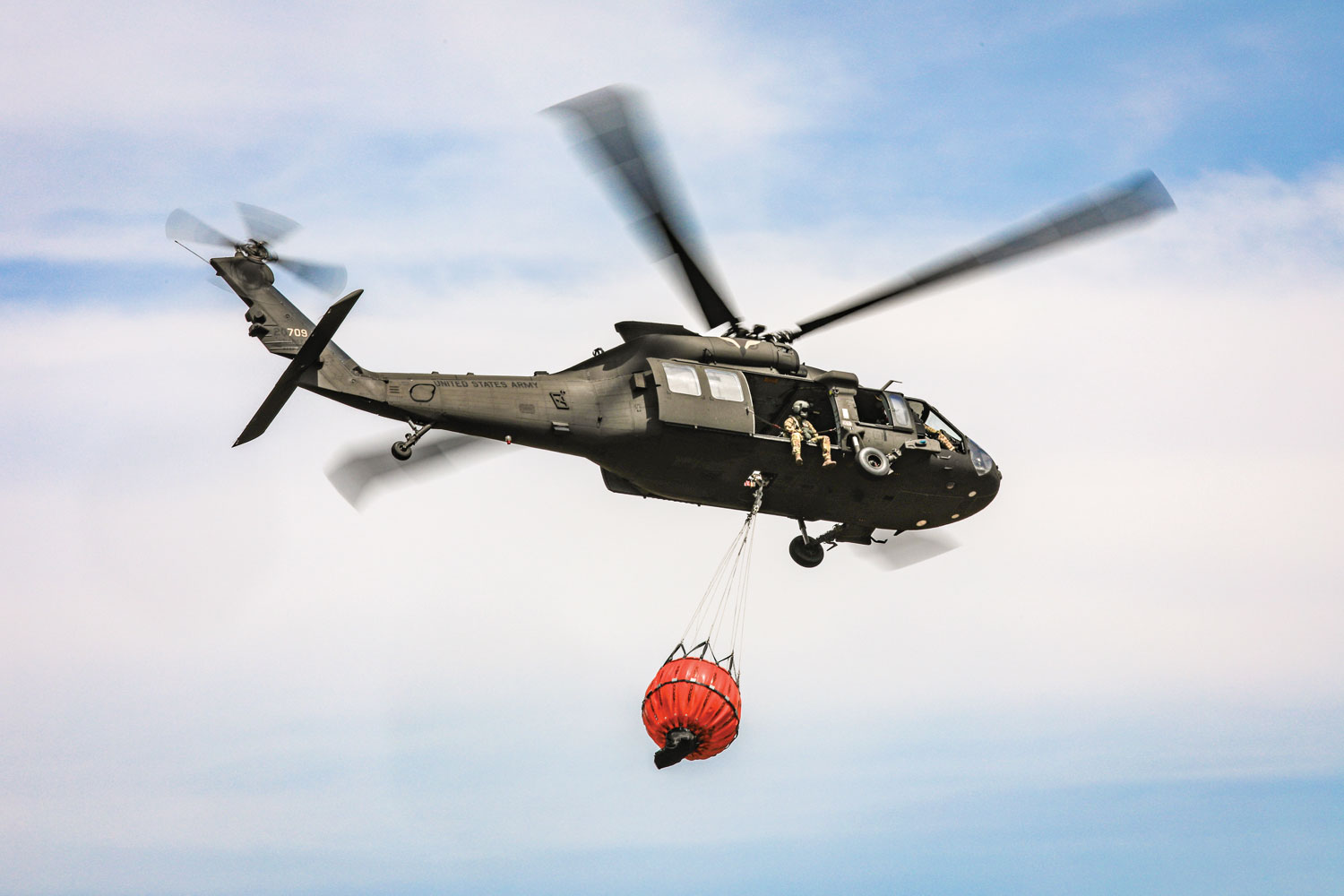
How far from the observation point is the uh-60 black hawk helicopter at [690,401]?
87.1 feet

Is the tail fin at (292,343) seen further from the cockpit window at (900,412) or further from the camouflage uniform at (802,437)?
the cockpit window at (900,412)

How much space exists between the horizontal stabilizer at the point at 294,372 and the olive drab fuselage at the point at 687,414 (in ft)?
0.18

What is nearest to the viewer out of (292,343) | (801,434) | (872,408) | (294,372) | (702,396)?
(294,372)

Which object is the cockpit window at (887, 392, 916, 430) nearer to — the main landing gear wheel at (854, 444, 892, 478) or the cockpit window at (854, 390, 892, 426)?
the cockpit window at (854, 390, 892, 426)

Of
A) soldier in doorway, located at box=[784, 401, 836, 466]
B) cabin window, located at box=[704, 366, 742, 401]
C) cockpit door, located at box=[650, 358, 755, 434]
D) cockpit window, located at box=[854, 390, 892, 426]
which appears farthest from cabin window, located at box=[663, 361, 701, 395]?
cockpit window, located at box=[854, 390, 892, 426]

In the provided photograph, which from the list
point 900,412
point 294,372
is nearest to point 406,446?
point 294,372

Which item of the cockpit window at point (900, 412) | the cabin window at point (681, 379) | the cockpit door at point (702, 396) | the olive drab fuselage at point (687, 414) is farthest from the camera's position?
the cockpit window at point (900, 412)

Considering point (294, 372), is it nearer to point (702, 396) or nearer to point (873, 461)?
point (702, 396)

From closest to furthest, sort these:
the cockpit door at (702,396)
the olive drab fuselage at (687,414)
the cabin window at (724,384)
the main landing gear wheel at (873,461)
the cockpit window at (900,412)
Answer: the olive drab fuselage at (687,414), the cockpit door at (702,396), the cabin window at (724,384), the main landing gear wheel at (873,461), the cockpit window at (900,412)

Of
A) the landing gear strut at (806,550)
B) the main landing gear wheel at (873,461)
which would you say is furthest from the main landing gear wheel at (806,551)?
the main landing gear wheel at (873,461)

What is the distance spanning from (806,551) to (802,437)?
10.8 ft

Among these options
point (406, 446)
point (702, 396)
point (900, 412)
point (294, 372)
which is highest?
point (900, 412)

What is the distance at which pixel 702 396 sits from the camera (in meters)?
28.6

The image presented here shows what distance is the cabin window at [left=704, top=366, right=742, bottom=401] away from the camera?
28.8 meters
